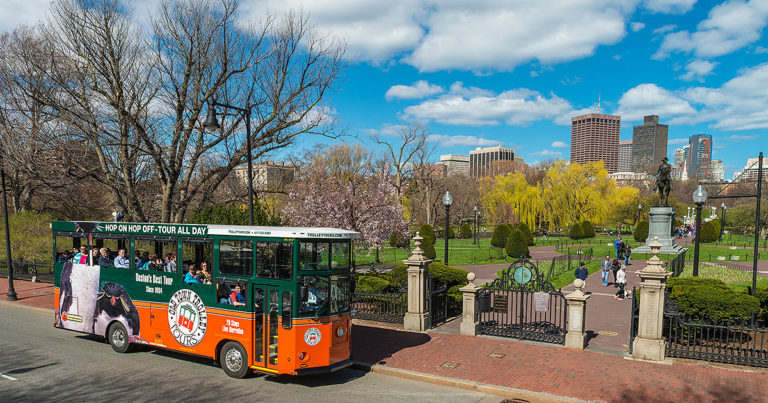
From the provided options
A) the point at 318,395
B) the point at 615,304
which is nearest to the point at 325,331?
the point at 318,395

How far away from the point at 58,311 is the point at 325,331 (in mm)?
9243

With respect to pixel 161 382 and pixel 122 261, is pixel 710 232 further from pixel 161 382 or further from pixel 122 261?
pixel 122 261

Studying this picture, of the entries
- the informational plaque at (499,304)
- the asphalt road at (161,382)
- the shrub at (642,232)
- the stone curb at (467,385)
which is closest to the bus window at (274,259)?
the asphalt road at (161,382)

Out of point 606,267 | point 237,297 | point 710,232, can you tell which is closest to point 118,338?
point 237,297

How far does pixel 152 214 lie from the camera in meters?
29.0

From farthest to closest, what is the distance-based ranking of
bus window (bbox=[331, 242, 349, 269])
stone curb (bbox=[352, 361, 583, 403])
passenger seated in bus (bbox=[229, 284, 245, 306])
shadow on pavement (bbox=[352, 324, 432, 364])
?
1. shadow on pavement (bbox=[352, 324, 432, 364])
2. passenger seated in bus (bbox=[229, 284, 245, 306])
3. bus window (bbox=[331, 242, 349, 269])
4. stone curb (bbox=[352, 361, 583, 403])

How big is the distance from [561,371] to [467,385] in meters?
2.35

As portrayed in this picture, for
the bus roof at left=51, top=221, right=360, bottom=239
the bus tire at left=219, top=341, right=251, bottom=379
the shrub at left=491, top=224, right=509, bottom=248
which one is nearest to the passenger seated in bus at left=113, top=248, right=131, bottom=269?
the bus roof at left=51, top=221, right=360, bottom=239

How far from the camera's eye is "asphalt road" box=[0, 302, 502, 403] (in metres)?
9.04

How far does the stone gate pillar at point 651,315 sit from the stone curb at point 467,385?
11.7 ft

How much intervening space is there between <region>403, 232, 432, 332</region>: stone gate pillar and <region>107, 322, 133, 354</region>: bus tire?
25.5 ft

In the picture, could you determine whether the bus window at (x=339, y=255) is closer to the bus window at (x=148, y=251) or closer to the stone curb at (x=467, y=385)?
the stone curb at (x=467, y=385)

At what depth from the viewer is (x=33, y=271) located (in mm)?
25719

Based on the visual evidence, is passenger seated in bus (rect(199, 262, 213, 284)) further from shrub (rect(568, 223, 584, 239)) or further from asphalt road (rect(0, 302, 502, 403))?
shrub (rect(568, 223, 584, 239))
